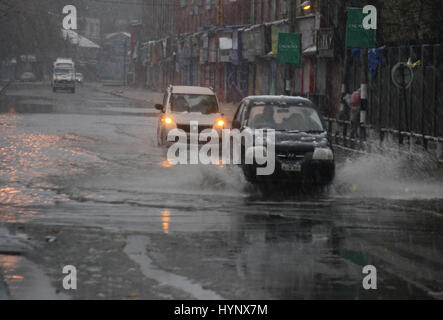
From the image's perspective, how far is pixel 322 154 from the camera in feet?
52.3

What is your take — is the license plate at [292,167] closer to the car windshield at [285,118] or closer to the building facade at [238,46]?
the car windshield at [285,118]

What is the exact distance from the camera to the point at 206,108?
80.8ft

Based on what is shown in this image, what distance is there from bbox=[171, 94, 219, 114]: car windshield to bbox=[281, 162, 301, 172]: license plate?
891cm

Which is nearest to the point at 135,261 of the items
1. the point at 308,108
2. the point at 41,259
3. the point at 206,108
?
the point at 41,259

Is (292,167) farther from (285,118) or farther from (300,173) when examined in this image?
(285,118)

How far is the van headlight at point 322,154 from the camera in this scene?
1592 centimetres

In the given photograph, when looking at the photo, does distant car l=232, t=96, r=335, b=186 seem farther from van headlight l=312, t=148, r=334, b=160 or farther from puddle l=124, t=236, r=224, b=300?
puddle l=124, t=236, r=224, b=300

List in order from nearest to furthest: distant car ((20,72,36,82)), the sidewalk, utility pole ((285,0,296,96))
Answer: utility pole ((285,0,296,96)) < the sidewalk < distant car ((20,72,36,82))

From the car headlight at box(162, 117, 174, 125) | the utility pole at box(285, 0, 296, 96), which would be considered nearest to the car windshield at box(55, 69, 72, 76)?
the utility pole at box(285, 0, 296, 96)

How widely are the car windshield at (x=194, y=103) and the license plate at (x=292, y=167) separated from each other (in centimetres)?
891

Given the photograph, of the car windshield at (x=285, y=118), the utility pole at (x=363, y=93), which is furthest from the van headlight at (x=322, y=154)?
the utility pole at (x=363, y=93)

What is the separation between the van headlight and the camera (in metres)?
15.9

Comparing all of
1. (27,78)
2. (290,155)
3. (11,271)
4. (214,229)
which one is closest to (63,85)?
(27,78)
